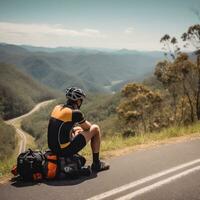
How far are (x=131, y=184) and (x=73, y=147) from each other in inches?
51.2

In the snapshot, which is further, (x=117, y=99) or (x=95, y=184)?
(x=117, y=99)

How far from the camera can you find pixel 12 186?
5.57m

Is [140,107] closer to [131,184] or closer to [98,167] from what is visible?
[98,167]

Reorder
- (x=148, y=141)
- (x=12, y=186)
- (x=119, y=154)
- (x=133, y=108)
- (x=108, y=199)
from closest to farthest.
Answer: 1. (x=108, y=199)
2. (x=12, y=186)
3. (x=119, y=154)
4. (x=148, y=141)
5. (x=133, y=108)

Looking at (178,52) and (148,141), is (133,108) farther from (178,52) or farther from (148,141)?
(148,141)

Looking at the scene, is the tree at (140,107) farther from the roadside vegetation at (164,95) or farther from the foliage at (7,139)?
the foliage at (7,139)

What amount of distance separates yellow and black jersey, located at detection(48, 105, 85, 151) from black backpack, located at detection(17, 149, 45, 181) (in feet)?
1.20

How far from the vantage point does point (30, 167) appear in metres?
5.68

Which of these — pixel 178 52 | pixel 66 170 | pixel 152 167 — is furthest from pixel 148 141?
pixel 178 52

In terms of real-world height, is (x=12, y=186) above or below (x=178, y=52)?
below

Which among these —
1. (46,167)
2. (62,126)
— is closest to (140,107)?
(62,126)

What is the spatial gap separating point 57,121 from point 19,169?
1.12 m

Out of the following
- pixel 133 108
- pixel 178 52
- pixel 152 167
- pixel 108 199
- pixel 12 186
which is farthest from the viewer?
pixel 133 108

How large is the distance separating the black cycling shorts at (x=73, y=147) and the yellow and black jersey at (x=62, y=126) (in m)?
0.08
